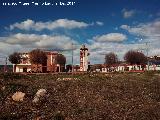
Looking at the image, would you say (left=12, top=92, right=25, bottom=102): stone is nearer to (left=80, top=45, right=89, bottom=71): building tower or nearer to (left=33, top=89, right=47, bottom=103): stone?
(left=33, top=89, right=47, bottom=103): stone

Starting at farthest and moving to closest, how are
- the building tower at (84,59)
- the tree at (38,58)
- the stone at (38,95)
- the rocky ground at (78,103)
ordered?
1. the tree at (38,58)
2. the building tower at (84,59)
3. the stone at (38,95)
4. the rocky ground at (78,103)

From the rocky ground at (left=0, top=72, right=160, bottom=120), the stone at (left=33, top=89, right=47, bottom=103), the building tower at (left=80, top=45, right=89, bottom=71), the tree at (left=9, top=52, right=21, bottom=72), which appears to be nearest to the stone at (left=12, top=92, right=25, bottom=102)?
the rocky ground at (left=0, top=72, right=160, bottom=120)

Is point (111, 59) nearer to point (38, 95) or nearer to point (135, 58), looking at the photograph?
point (135, 58)

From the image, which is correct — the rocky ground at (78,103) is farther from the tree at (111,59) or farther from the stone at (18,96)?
the tree at (111,59)

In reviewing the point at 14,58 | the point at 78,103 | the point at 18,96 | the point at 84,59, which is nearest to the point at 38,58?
Result: the point at 14,58

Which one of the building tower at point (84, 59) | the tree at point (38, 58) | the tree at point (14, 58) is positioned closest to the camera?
the building tower at point (84, 59)

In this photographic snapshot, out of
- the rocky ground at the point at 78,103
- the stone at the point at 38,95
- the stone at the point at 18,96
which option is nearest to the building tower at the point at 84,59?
the rocky ground at the point at 78,103

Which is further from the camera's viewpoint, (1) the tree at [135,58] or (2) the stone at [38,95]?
(1) the tree at [135,58]

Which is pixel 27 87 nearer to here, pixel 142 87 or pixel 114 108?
pixel 114 108

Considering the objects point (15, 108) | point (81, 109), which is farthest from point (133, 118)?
point (15, 108)

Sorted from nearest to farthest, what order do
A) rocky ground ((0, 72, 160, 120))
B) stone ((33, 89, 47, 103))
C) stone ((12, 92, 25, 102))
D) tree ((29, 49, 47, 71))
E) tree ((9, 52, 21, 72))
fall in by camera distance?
rocky ground ((0, 72, 160, 120)), stone ((33, 89, 47, 103)), stone ((12, 92, 25, 102)), tree ((29, 49, 47, 71)), tree ((9, 52, 21, 72))

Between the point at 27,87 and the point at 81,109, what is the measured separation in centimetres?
513

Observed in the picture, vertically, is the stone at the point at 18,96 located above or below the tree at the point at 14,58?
below

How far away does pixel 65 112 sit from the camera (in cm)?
1509
